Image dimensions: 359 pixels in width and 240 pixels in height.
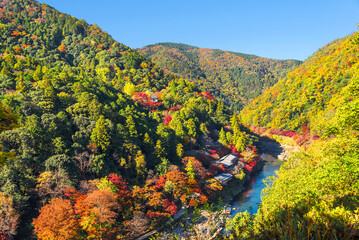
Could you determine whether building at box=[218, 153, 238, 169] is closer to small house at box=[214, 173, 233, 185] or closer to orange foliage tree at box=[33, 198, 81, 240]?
small house at box=[214, 173, 233, 185]

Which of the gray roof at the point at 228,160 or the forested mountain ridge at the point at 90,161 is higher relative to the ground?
the forested mountain ridge at the point at 90,161

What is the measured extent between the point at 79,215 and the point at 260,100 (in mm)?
120575

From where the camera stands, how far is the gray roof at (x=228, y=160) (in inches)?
1848

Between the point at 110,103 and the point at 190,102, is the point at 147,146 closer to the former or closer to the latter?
the point at 110,103

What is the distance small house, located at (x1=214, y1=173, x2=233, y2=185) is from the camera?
4074 cm

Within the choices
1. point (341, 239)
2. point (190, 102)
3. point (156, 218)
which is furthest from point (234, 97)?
point (341, 239)

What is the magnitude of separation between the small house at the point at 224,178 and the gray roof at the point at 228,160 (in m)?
3.45


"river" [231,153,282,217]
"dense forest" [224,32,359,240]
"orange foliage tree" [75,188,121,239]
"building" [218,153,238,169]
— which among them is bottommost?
"river" [231,153,282,217]

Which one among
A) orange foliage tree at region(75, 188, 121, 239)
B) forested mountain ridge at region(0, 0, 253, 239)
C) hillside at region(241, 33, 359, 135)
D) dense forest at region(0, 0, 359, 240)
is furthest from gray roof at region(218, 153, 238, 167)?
hillside at region(241, 33, 359, 135)

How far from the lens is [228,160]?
4866cm

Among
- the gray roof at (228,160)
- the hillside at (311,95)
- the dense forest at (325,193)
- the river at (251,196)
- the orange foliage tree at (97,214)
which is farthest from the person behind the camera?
the hillside at (311,95)

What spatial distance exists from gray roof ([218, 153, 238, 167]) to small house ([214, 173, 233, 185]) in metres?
3.45

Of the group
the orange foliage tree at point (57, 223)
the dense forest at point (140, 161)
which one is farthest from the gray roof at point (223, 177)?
the orange foliage tree at point (57, 223)

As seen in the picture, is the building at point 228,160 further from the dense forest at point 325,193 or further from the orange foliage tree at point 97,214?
the orange foliage tree at point 97,214
